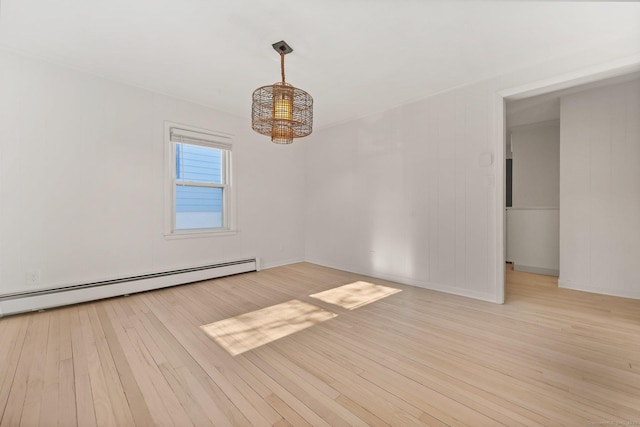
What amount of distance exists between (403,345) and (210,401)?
1.39m

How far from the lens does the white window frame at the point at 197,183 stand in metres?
3.57

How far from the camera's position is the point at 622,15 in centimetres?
204

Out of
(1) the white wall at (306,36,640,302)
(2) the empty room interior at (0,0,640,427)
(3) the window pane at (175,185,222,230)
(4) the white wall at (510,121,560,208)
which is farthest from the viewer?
(4) the white wall at (510,121,560,208)

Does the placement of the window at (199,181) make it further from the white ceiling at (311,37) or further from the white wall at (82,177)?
the white ceiling at (311,37)

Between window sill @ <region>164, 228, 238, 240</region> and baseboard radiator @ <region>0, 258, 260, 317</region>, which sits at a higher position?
window sill @ <region>164, 228, 238, 240</region>

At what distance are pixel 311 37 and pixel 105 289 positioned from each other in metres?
3.53

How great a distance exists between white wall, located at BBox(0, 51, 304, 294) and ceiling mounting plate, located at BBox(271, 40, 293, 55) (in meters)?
1.98

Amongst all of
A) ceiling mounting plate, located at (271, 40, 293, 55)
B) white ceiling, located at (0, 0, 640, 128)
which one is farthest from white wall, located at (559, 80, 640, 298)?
ceiling mounting plate, located at (271, 40, 293, 55)

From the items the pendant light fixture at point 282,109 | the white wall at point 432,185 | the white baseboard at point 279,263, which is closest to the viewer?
the pendant light fixture at point 282,109

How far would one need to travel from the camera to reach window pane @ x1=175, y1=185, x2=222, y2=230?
149 inches

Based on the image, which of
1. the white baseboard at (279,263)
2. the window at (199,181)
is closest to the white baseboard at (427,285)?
the white baseboard at (279,263)

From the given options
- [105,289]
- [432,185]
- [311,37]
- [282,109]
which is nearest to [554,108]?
[432,185]

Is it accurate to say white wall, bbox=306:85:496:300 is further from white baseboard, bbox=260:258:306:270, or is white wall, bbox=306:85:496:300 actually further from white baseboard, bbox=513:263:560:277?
white baseboard, bbox=513:263:560:277

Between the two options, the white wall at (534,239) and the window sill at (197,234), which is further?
the white wall at (534,239)
